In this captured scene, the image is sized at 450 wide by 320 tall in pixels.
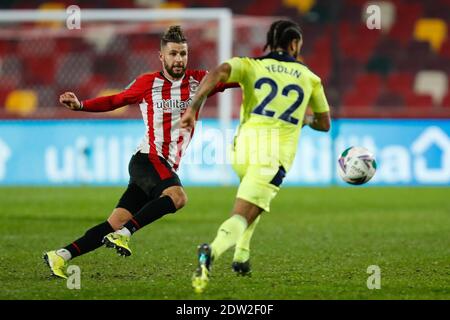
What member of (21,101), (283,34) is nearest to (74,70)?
(21,101)

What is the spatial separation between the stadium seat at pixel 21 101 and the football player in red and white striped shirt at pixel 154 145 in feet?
47.5

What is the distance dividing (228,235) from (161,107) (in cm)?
173

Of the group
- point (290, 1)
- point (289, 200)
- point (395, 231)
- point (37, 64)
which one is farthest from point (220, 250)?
point (290, 1)

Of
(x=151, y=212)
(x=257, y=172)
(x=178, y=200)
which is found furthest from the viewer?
(x=178, y=200)

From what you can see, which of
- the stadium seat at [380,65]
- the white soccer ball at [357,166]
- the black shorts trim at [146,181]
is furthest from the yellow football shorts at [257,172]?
the stadium seat at [380,65]

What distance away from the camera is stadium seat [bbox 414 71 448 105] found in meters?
22.9

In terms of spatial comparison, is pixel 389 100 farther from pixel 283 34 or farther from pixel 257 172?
pixel 257 172

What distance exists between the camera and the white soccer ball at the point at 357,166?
277 inches

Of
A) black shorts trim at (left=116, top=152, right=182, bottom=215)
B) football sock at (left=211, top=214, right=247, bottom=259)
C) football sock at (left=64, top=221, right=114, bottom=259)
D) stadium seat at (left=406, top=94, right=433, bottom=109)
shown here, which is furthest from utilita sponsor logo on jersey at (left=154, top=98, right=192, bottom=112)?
stadium seat at (left=406, top=94, right=433, bottom=109)

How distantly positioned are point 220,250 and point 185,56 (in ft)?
6.34

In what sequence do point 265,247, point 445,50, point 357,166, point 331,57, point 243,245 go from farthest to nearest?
point 445,50 → point 331,57 → point 265,247 → point 357,166 → point 243,245

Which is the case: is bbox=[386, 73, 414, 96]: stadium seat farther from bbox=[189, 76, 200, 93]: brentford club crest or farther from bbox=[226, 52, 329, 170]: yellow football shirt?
bbox=[226, 52, 329, 170]: yellow football shirt

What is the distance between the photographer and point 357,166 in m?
7.04

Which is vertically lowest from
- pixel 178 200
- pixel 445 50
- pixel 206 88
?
pixel 178 200
